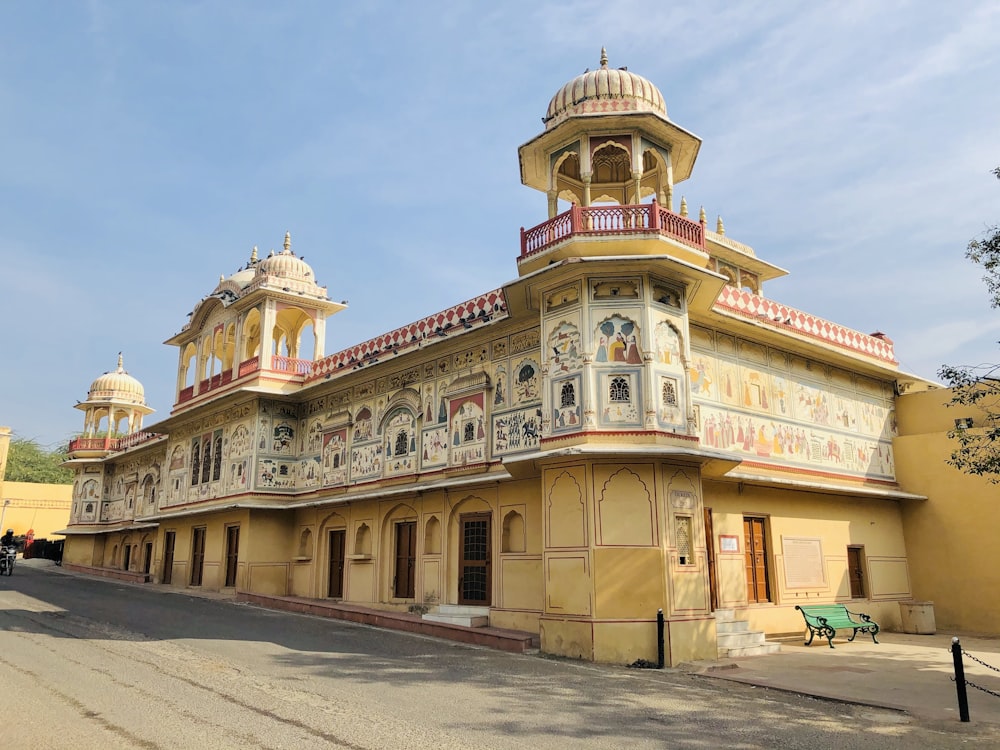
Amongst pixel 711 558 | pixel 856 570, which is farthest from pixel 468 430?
pixel 856 570

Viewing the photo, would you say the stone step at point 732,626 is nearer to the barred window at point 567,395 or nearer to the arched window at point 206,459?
the barred window at point 567,395

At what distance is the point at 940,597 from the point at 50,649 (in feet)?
61.2

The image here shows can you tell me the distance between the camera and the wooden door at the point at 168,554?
27781 millimetres

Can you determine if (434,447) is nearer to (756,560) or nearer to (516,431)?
(516,431)

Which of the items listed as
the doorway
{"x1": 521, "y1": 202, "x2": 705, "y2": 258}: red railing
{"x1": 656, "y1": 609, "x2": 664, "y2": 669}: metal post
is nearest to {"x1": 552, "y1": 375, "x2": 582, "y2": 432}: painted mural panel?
{"x1": 521, "y1": 202, "x2": 705, "y2": 258}: red railing

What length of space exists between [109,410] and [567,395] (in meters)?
32.7

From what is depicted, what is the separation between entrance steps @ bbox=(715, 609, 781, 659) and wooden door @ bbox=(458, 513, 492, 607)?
4645 millimetres

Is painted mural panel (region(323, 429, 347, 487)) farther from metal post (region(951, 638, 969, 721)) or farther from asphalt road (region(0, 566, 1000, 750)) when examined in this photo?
metal post (region(951, 638, 969, 721))

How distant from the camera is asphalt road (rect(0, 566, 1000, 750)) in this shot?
22.7ft

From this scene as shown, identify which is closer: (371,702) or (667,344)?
(371,702)

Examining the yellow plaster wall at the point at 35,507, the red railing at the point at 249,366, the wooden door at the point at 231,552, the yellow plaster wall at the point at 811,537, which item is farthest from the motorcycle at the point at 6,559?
the yellow plaster wall at the point at 811,537

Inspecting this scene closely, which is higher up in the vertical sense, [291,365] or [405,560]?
[291,365]

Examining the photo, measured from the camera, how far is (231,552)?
Result: 2372cm

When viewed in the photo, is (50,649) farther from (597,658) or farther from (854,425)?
(854,425)
